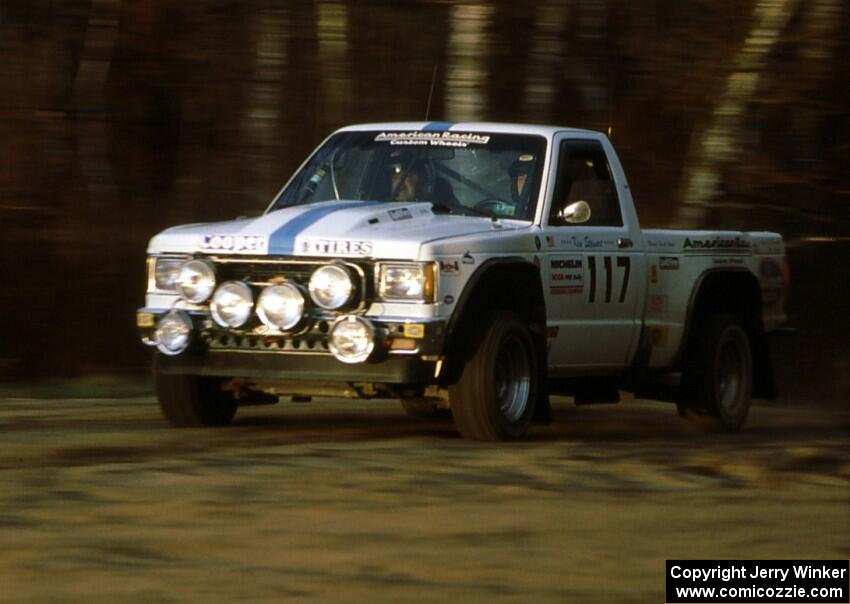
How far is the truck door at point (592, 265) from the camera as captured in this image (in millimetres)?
10586

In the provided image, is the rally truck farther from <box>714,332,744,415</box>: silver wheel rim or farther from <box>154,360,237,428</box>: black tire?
<box>714,332,744,415</box>: silver wheel rim

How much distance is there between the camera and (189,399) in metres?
10.4

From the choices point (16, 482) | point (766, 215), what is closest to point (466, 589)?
point (16, 482)

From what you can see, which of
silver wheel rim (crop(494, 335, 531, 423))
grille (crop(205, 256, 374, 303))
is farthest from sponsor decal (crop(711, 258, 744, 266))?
grille (crop(205, 256, 374, 303))

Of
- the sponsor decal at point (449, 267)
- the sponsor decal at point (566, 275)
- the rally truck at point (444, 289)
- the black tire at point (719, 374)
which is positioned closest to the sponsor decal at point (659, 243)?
the rally truck at point (444, 289)

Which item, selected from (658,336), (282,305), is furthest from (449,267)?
(658,336)

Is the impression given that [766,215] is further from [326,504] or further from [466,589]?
[466,589]

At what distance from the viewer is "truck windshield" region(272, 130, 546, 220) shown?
10633 millimetres

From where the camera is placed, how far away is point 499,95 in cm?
1686

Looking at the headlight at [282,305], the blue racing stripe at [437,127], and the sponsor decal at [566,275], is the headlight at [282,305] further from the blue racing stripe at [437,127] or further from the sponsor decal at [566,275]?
the blue racing stripe at [437,127]

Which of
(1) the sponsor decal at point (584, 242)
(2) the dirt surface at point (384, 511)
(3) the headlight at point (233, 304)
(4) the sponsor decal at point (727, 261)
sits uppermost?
(1) the sponsor decal at point (584, 242)

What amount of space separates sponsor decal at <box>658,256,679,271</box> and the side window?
1.46 ft

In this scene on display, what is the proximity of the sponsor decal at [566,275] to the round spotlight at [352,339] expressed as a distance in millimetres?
1416

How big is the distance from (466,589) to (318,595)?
487mm
